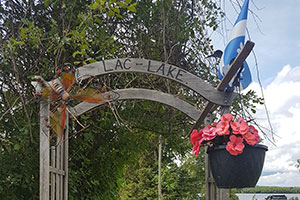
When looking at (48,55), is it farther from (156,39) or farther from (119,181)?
(119,181)

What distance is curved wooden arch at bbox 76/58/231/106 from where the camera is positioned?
2.38m

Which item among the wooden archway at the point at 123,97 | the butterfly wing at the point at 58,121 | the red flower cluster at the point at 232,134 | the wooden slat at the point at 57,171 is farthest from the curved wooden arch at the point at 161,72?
the wooden slat at the point at 57,171

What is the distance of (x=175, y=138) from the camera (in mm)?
4191

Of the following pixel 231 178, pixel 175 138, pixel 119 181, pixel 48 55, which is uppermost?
pixel 48 55

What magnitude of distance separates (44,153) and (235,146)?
1.14 metres

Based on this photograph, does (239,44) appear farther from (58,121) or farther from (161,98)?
(58,121)

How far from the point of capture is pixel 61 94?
2.24 meters

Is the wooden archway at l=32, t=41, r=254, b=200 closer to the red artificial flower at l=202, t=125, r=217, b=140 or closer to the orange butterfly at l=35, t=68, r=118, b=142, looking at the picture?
the orange butterfly at l=35, t=68, r=118, b=142

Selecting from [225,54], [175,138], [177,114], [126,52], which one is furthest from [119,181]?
[225,54]

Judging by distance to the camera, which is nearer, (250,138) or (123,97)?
(250,138)

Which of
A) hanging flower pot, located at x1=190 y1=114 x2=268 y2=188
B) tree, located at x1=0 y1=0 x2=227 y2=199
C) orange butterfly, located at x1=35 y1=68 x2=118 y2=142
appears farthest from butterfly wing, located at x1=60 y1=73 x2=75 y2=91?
hanging flower pot, located at x1=190 y1=114 x2=268 y2=188

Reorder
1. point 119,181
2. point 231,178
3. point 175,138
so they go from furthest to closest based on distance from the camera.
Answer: point 119,181, point 175,138, point 231,178

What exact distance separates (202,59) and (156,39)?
0.46 metres

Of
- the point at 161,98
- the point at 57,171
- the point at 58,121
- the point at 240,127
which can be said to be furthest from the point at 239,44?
the point at 57,171
